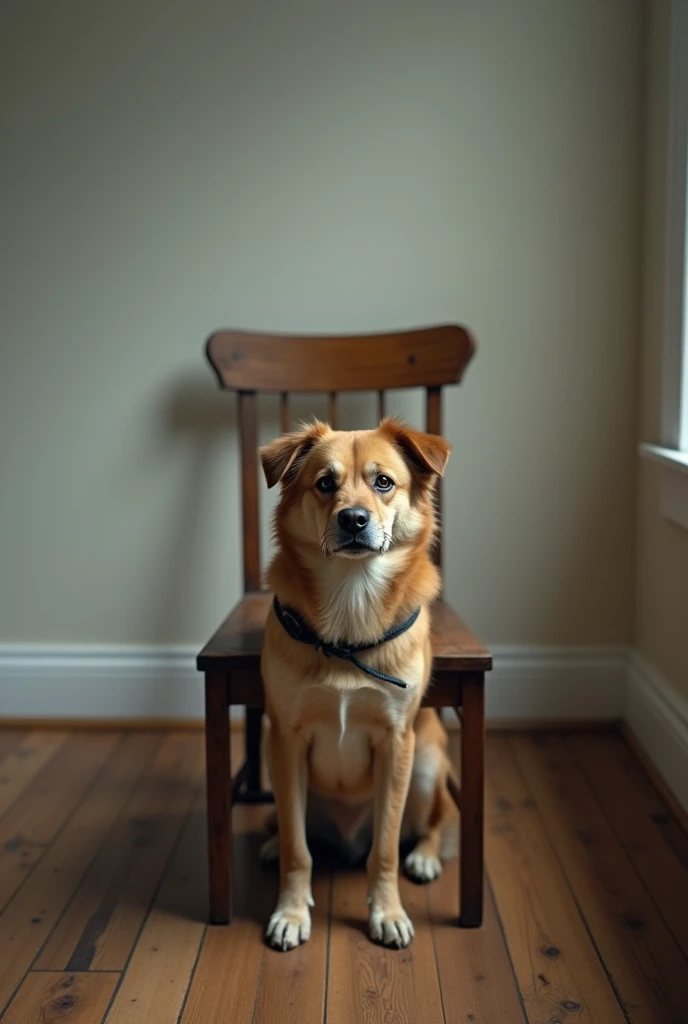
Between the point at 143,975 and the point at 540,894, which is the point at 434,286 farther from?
the point at 143,975

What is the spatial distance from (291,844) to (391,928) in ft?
0.71

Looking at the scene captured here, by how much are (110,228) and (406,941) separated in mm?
1749

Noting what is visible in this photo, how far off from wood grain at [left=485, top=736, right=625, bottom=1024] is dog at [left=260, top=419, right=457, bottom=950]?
210mm

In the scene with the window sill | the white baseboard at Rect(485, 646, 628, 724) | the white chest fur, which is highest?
the window sill

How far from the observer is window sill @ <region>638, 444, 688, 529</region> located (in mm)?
2008

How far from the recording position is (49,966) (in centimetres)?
156

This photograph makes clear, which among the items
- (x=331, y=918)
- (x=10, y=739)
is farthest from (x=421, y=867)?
(x=10, y=739)

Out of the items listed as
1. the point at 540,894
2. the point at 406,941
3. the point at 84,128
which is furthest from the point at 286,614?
the point at 84,128

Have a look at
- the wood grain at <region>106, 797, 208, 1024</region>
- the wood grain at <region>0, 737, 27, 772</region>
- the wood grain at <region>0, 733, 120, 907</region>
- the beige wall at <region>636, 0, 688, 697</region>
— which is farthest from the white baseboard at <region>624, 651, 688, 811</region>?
the wood grain at <region>0, 737, 27, 772</region>

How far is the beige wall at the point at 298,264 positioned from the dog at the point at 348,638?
2.90 ft

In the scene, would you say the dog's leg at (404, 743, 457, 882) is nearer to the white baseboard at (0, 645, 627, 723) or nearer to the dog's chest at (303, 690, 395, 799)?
the dog's chest at (303, 690, 395, 799)

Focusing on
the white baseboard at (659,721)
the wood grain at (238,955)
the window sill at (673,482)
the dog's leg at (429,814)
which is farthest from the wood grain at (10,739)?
the window sill at (673,482)

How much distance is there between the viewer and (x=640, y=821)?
2035mm

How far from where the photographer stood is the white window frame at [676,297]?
203 centimetres
